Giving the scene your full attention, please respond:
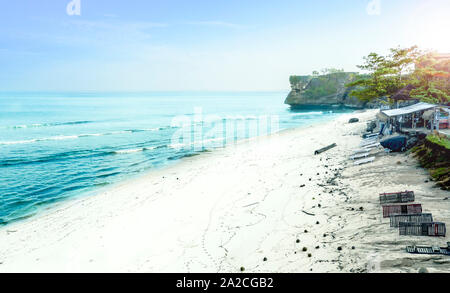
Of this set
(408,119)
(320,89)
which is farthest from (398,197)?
(320,89)

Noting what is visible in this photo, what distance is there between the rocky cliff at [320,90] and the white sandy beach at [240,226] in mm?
96546

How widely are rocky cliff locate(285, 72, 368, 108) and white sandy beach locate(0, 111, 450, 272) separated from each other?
317 feet

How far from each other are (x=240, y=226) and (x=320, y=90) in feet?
361

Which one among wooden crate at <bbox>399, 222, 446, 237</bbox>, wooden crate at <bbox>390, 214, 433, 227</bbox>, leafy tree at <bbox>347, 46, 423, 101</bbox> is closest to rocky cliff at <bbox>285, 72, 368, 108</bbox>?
leafy tree at <bbox>347, 46, 423, 101</bbox>

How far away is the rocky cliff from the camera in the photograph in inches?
4238

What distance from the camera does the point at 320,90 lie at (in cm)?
11175

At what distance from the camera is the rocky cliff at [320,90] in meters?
108

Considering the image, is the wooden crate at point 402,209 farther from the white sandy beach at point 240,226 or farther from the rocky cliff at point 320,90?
the rocky cliff at point 320,90

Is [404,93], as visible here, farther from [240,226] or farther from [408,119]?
[240,226]

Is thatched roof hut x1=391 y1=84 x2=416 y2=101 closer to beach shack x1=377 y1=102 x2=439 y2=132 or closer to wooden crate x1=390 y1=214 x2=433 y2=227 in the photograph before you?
beach shack x1=377 y1=102 x2=439 y2=132

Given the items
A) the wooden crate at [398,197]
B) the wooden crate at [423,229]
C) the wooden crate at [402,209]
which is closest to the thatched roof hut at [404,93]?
the wooden crate at [398,197]

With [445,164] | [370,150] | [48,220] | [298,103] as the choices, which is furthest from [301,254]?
[298,103]

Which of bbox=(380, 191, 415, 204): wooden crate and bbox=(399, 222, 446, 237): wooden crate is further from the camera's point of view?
bbox=(380, 191, 415, 204): wooden crate
